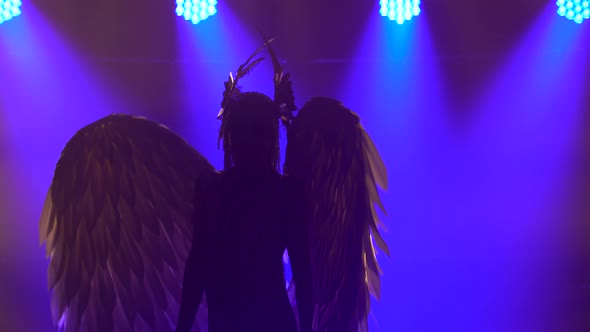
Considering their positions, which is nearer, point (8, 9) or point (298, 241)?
point (298, 241)

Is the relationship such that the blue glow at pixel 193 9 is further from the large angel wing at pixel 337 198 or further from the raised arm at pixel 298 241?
the raised arm at pixel 298 241

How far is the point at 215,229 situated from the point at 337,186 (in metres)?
0.54

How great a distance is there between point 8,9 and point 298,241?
3.54 metres

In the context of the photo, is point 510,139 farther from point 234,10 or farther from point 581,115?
point 234,10

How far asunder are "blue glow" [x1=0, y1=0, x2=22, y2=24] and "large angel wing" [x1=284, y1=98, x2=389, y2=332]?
3149 mm

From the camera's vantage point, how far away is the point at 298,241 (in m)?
1.20

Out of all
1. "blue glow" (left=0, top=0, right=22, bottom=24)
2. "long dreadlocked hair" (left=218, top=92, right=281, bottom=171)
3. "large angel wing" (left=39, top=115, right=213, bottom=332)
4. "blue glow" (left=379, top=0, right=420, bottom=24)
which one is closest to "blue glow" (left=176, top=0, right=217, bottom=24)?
"blue glow" (left=0, top=0, right=22, bottom=24)

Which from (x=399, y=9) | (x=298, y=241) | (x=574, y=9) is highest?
(x=574, y=9)

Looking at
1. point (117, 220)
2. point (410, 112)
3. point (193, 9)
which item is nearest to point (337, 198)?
point (117, 220)

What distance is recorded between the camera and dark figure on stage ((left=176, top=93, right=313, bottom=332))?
1.18 meters

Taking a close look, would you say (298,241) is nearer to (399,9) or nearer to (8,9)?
(399,9)

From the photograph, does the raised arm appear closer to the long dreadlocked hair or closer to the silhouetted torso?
the silhouetted torso

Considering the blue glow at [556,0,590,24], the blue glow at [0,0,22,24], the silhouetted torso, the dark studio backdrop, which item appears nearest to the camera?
the silhouetted torso


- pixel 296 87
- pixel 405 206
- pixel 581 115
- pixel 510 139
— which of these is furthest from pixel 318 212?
pixel 581 115
